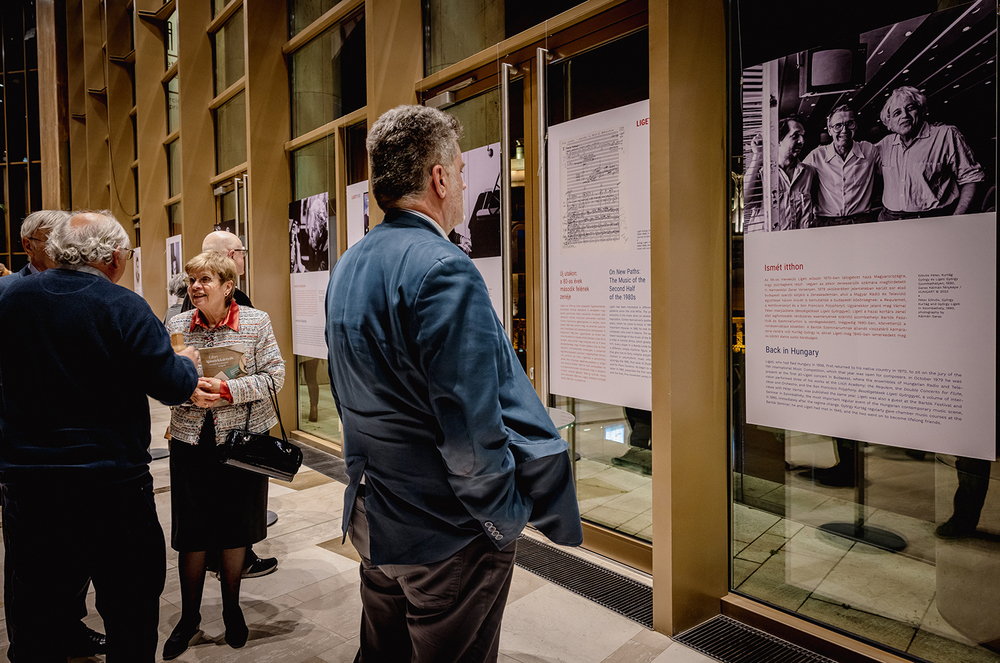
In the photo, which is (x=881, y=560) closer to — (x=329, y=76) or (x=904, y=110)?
(x=904, y=110)

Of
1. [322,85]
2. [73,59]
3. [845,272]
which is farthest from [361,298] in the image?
[73,59]

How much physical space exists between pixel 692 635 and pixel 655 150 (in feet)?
6.59

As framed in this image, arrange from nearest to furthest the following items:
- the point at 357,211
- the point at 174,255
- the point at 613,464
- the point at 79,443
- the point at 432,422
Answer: the point at 432,422
the point at 79,443
the point at 613,464
the point at 357,211
the point at 174,255

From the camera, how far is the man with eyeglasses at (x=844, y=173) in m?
2.29

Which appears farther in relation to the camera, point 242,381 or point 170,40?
point 170,40

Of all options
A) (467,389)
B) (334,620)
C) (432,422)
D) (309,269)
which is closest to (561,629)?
(334,620)

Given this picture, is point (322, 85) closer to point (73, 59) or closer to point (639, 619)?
point (639, 619)

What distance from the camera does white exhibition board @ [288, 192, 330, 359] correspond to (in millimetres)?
5758

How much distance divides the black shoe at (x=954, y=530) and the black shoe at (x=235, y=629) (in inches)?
109

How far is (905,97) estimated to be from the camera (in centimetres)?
222

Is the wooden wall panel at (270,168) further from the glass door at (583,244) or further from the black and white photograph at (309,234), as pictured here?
the glass door at (583,244)

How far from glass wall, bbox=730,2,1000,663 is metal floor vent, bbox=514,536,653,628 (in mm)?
448

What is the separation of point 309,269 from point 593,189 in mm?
3540

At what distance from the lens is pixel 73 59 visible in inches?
508
